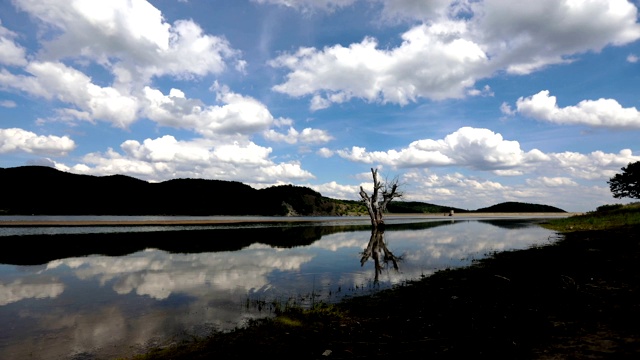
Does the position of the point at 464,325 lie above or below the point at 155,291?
above

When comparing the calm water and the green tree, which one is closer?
the calm water

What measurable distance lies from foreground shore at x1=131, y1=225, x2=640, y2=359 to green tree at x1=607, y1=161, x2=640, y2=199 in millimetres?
91313

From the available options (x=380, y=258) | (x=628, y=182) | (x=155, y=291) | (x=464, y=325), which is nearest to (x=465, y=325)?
(x=464, y=325)

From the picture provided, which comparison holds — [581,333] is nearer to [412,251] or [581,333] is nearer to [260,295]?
[260,295]

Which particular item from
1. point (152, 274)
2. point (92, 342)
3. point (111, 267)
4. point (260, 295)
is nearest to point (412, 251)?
point (260, 295)

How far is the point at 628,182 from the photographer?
87.6 meters

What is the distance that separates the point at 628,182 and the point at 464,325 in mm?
107034

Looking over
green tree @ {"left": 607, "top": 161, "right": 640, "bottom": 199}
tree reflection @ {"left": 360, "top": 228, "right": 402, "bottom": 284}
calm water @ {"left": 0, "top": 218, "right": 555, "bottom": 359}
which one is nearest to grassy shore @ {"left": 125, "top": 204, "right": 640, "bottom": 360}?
calm water @ {"left": 0, "top": 218, "right": 555, "bottom": 359}

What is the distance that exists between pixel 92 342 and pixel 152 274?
41.9ft

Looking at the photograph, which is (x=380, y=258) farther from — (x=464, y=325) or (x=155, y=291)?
(x=464, y=325)

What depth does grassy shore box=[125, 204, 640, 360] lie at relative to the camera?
29.2ft

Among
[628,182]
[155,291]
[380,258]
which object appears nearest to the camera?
[155,291]

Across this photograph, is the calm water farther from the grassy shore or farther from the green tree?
the green tree

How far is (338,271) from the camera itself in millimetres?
24703
